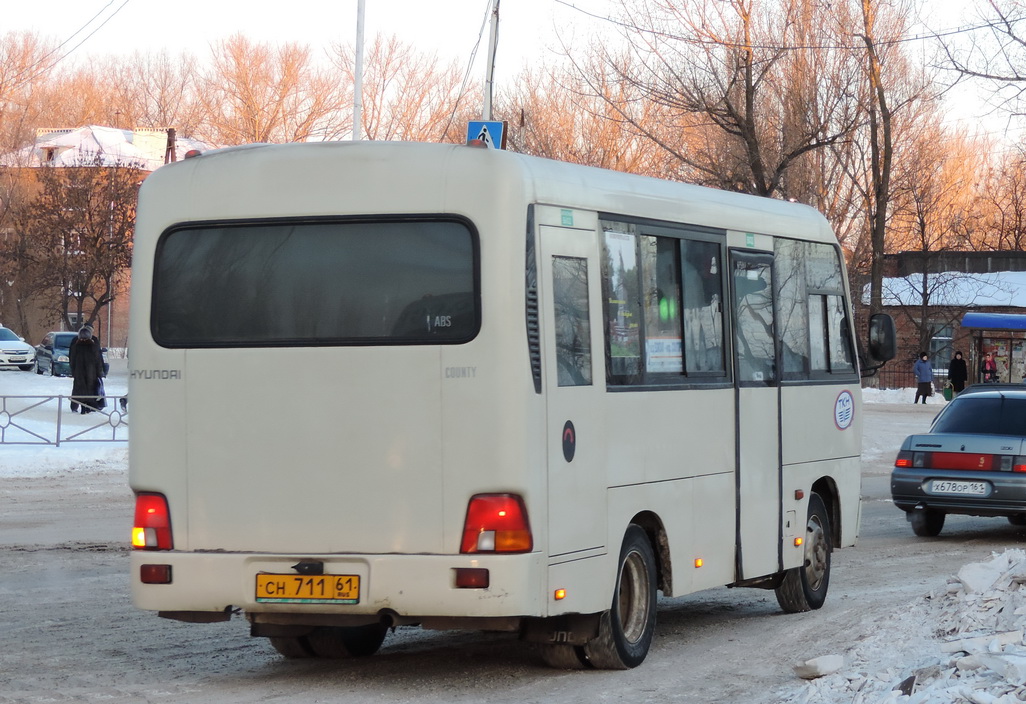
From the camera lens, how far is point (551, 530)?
723 centimetres

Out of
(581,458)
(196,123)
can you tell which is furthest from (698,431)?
(196,123)

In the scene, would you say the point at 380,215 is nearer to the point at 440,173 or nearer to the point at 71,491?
the point at 440,173

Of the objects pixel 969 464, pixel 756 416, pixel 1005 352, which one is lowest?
pixel 969 464

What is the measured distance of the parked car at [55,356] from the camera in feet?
169

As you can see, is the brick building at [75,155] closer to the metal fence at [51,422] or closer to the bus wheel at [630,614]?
the metal fence at [51,422]

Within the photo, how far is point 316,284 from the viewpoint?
24.4 ft

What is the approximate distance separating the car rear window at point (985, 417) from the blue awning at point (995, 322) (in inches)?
1200

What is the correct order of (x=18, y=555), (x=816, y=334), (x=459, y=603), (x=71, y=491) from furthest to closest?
(x=71, y=491) < (x=18, y=555) < (x=816, y=334) < (x=459, y=603)

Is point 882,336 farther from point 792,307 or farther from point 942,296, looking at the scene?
point 942,296

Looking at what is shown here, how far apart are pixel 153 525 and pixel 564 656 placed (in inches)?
90.5

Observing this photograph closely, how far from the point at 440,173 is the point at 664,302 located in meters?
1.94

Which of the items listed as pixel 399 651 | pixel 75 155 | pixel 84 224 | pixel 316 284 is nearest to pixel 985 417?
pixel 399 651

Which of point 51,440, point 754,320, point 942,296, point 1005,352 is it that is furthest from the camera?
point 942,296

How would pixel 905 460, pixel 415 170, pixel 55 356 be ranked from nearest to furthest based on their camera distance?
pixel 415 170 < pixel 905 460 < pixel 55 356
